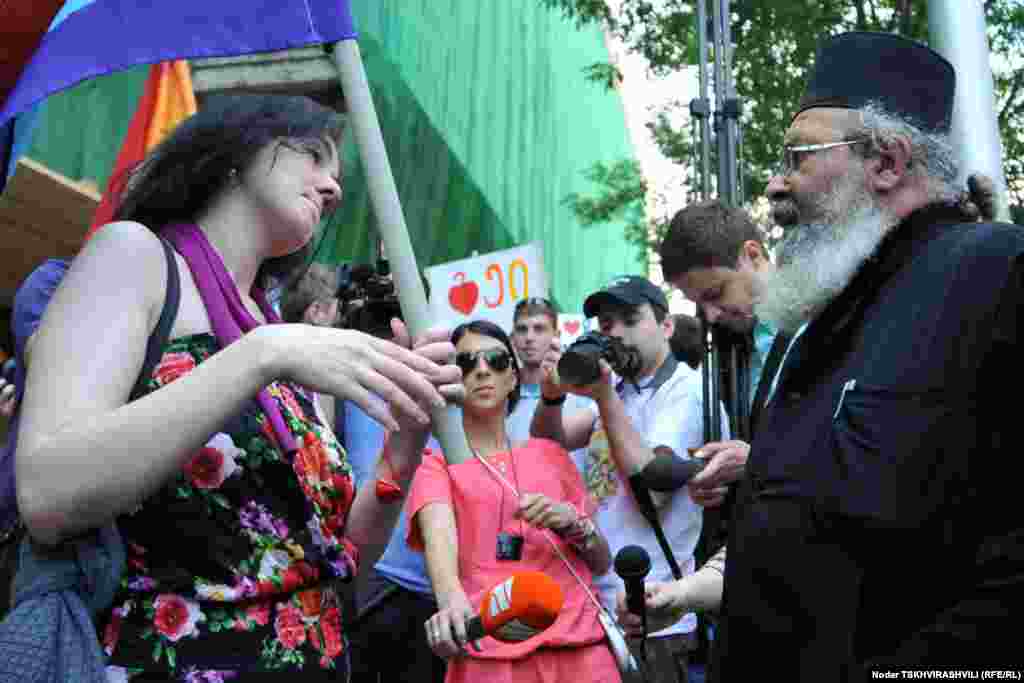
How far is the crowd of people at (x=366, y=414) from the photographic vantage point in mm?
1779

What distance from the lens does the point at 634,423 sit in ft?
14.9

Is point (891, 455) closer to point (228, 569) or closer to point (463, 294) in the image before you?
point (228, 569)

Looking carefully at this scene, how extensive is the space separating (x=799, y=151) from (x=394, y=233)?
0.89 meters

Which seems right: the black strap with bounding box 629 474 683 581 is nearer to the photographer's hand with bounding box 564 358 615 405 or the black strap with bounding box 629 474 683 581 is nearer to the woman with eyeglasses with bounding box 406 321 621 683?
the woman with eyeglasses with bounding box 406 321 621 683

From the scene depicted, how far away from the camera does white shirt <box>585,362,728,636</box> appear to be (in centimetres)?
423

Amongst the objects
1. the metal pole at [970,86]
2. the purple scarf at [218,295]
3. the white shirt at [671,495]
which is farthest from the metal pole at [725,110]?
the purple scarf at [218,295]

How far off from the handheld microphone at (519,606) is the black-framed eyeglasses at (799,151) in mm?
1019

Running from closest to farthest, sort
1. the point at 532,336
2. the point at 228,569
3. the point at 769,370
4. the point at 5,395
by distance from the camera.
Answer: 1. the point at 228,569
2. the point at 769,370
3. the point at 5,395
4. the point at 532,336

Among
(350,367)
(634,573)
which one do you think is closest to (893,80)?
(634,573)

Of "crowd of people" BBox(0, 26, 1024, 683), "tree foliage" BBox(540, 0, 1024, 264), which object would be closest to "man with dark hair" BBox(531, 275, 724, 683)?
"crowd of people" BBox(0, 26, 1024, 683)

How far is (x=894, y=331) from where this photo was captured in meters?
2.13

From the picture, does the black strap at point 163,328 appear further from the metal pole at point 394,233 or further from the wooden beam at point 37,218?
the wooden beam at point 37,218

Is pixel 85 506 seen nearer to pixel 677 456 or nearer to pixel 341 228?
pixel 677 456

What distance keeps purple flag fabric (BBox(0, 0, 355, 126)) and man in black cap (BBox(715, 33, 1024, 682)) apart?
1176mm
